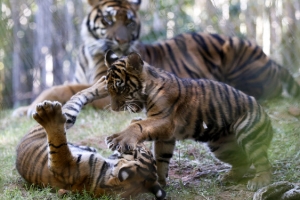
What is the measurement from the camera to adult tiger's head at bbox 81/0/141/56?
5438 mm

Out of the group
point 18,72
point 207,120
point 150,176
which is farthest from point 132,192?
point 18,72

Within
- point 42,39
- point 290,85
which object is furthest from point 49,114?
point 42,39

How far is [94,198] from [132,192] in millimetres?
233

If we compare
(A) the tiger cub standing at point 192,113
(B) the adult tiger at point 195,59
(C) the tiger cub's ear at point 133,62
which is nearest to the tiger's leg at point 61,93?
(B) the adult tiger at point 195,59

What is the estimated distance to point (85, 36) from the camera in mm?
5863

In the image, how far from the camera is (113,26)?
552 cm

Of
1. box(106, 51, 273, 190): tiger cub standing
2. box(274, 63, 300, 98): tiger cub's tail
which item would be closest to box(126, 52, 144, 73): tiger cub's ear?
box(106, 51, 273, 190): tiger cub standing

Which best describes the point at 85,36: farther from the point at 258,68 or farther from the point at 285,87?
the point at 285,87

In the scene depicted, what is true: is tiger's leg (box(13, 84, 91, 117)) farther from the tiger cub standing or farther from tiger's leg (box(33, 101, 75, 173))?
tiger's leg (box(33, 101, 75, 173))

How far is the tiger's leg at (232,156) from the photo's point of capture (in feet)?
11.1

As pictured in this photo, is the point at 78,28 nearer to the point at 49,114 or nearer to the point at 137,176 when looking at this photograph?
the point at 49,114

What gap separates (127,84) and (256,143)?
93 centimetres

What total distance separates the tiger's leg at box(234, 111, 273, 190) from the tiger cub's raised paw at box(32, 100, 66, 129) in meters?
1.16

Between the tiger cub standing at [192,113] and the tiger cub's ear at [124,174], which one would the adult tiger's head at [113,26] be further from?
the tiger cub's ear at [124,174]
